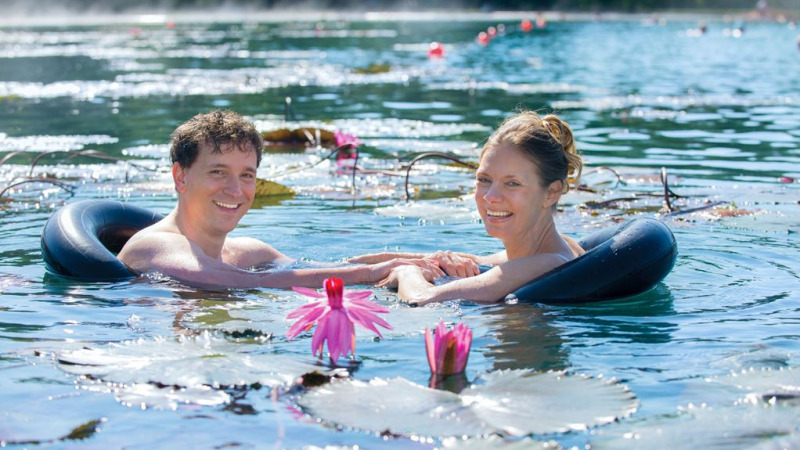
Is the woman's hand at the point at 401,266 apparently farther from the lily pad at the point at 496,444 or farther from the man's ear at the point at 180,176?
the lily pad at the point at 496,444

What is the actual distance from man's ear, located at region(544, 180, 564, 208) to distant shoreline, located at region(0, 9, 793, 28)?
54.6m

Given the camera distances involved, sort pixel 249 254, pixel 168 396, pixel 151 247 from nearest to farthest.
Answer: pixel 168 396 < pixel 151 247 < pixel 249 254

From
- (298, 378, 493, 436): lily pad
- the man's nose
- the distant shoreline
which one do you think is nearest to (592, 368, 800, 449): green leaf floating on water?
(298, 378, 493, 436): lily pad

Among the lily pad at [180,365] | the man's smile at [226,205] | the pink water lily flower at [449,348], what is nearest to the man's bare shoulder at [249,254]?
the man's smile at [226,205]

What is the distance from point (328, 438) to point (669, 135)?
10.2 metres

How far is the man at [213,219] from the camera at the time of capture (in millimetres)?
5734

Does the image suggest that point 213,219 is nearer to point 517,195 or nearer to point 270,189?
point 517,195

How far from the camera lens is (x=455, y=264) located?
5.84 meters

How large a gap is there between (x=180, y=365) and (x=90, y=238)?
2.39m

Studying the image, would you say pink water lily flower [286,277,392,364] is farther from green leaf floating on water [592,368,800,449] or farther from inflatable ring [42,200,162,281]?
inflatable ring [42,200,162,281]

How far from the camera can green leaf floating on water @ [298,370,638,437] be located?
341cm

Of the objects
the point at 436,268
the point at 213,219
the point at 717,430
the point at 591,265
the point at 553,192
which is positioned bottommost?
the point at 717,430

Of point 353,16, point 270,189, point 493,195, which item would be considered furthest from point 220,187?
point 353,16

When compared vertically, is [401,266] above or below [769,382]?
above
